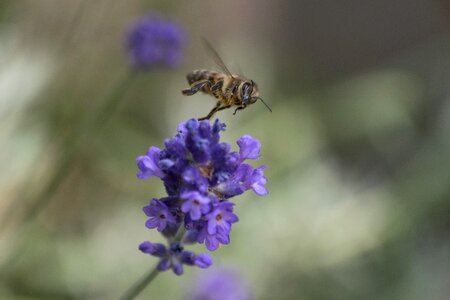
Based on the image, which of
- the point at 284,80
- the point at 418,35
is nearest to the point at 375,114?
the point at 284,80

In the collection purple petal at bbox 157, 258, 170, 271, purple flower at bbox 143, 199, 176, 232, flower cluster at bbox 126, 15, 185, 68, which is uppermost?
flower cluster at bbox 126, 15, 185, 68

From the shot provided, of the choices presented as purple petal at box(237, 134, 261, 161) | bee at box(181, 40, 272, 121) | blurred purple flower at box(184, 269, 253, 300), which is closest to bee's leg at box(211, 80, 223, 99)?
bee at box(181, 40, 272, 121)

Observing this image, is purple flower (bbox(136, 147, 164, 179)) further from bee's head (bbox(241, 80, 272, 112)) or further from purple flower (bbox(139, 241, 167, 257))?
bee's head (bbox(241, 80, 272, 112))

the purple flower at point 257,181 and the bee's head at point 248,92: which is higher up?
the bee's head at point 248,92

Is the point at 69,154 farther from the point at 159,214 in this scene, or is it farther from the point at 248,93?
the point at 159,214

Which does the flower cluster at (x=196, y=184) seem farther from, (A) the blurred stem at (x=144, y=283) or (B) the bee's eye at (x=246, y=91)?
(B) the bee's eye at (x=246, y=91)

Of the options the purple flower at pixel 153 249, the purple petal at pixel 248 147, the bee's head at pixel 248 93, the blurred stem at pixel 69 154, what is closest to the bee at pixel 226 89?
the bee's head at pixel 248 93

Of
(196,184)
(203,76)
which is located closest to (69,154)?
(203,76)
